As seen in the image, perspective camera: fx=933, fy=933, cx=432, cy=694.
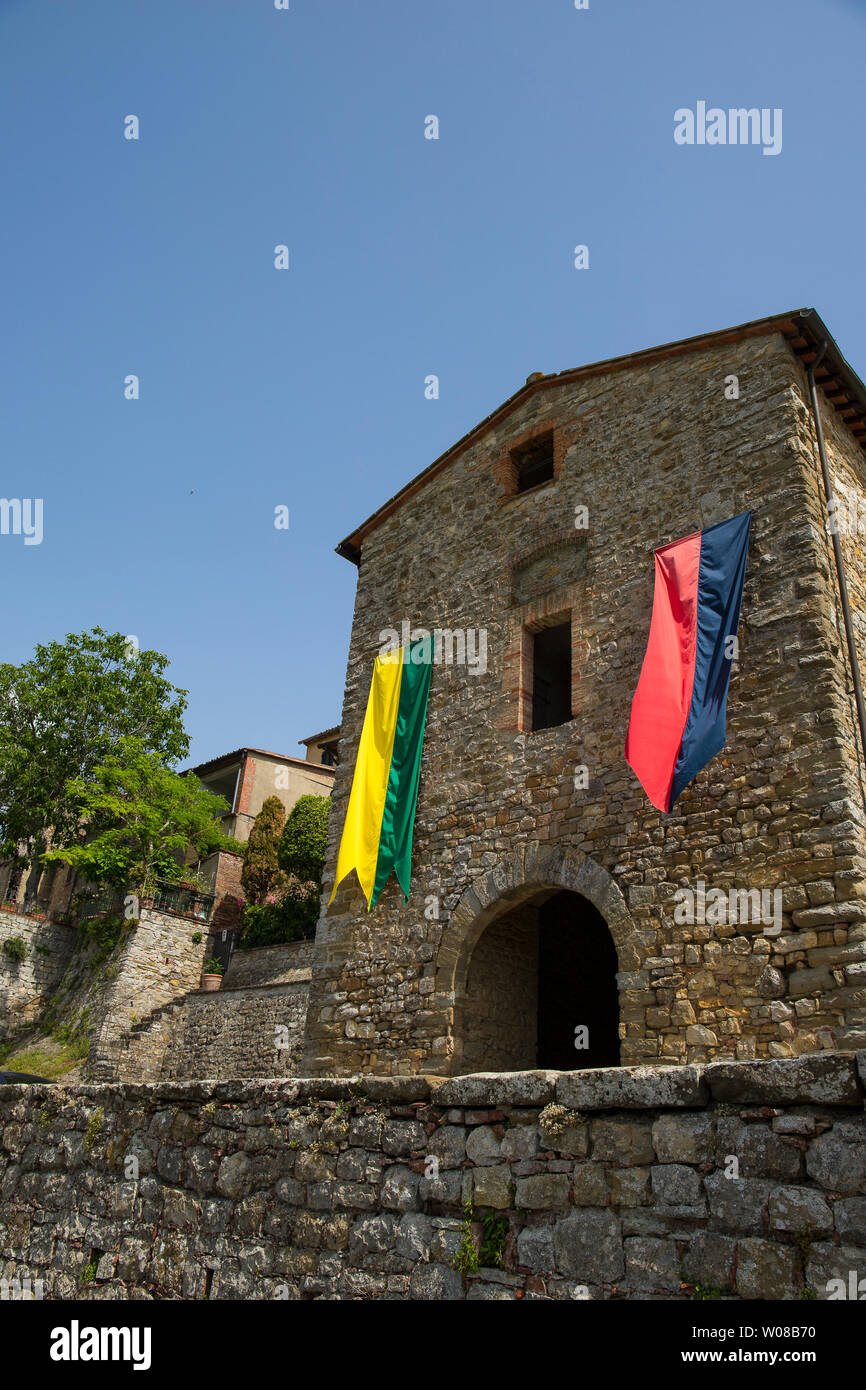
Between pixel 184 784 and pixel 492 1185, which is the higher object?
Answer: pixel 184 784

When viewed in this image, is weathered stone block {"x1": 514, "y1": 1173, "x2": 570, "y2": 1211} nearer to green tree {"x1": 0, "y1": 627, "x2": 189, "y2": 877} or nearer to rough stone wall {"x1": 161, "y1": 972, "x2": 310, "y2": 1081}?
rough stone wall {"x1": 161, "y1": 972, "x2": 310, "y2": 1081}

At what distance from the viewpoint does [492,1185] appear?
4.02 meters

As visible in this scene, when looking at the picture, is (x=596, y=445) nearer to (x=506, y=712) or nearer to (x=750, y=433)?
(x=750, y=433)

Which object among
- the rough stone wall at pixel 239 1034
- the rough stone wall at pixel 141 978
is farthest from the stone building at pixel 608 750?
the rough stone wall at pixel 141 978

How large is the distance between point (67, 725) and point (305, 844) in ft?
29.5

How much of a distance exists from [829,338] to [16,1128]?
33.0 ft

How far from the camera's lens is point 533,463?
484 inches

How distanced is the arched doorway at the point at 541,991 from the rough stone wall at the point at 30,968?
56.0 feet

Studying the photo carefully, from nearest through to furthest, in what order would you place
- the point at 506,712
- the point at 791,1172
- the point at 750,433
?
the point at 791,1172, the point at 750,433, the point at 506,712

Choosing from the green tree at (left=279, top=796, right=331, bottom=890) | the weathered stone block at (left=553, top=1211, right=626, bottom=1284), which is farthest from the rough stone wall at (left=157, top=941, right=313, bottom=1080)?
the weathered stone block at (left=553, top=1211, right=626, bottom=1284)

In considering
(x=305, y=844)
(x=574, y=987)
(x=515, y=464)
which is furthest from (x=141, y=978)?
(x=515, y=464)

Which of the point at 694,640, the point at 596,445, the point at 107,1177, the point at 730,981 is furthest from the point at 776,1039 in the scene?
the point at 596,445

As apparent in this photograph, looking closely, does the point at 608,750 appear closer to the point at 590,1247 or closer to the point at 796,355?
the point at 796,355
